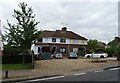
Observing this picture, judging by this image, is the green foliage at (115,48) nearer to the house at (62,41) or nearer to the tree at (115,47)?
the tree at (115,47)

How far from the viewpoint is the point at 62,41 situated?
82062mm

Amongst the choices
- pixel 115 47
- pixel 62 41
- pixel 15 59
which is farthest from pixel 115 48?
pixel 62 41

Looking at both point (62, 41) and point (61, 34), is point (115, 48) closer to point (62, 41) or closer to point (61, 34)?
point (62, 41)

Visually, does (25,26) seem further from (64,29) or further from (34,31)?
(64,29)

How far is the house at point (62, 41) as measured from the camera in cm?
8034

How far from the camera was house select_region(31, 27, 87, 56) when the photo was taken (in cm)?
8034

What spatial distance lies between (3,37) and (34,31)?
367cm

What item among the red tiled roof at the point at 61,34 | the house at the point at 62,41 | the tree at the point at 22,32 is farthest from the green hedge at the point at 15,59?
the red tiled roof at the point at 61,34

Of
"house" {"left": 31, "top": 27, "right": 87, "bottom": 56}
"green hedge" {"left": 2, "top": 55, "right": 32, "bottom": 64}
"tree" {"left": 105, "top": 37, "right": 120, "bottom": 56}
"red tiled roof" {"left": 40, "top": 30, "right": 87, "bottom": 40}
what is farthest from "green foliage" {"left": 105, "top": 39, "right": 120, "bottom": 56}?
"red tiled roof" {"left": 40, "top": 30, "right": 87, "bottom": 40}

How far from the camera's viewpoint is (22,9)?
33.5 meters

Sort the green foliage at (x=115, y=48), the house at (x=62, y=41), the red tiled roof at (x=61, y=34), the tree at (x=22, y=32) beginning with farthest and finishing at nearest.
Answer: the red tiled roof at (x=61, y=34) → the house at (x=62, y=41) → the green foliage at (x=115, y=48) → the tree at (x=22, y=32)

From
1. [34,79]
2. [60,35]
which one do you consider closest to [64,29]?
[60,35]

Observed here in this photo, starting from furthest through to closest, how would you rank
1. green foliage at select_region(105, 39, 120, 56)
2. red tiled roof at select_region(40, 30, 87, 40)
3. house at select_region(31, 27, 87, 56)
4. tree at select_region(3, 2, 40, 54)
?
red tiled roof at select_region(40, 30, 87, 40) < house at select_region(31, 27, 87, 56) < green foliage at select_region(105, 39, 120, 56) < tree at select_region(3, 2, 40, 54)

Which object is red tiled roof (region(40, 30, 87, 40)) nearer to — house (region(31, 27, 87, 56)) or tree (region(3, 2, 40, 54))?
house (region(31, 27, 87, 56))
